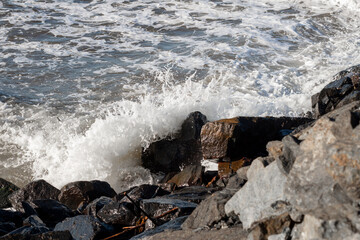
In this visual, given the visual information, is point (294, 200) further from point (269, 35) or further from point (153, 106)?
point (269, 35)

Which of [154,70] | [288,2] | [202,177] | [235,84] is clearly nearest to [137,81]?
[154,70]

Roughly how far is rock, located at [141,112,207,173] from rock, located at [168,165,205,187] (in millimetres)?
339

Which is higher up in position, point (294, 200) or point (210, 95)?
point (294, 200)

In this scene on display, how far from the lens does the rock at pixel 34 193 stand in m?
5.35

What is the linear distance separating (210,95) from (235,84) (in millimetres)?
1363

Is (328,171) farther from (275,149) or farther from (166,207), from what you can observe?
(166,207)

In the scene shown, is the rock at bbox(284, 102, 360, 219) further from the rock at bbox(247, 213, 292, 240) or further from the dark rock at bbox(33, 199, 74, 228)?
the dark rock at bbox(33, 199, 74, 228)

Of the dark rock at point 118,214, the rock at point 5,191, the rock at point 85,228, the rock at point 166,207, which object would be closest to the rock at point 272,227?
the rock at point 166,207

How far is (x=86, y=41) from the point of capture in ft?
40.5

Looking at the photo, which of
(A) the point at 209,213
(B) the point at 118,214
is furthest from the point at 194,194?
(A) the point at 209,213

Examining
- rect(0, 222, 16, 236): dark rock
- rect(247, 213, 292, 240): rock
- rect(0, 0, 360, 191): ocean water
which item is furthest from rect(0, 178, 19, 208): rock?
rect(247, 213, 292, 240): rock

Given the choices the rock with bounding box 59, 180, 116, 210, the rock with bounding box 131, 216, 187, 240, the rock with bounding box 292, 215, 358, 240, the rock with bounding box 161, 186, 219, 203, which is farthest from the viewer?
the rock with bounding box 59, 180, 116, 210

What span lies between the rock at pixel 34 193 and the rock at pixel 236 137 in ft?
6.45

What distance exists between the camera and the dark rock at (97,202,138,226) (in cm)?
417
